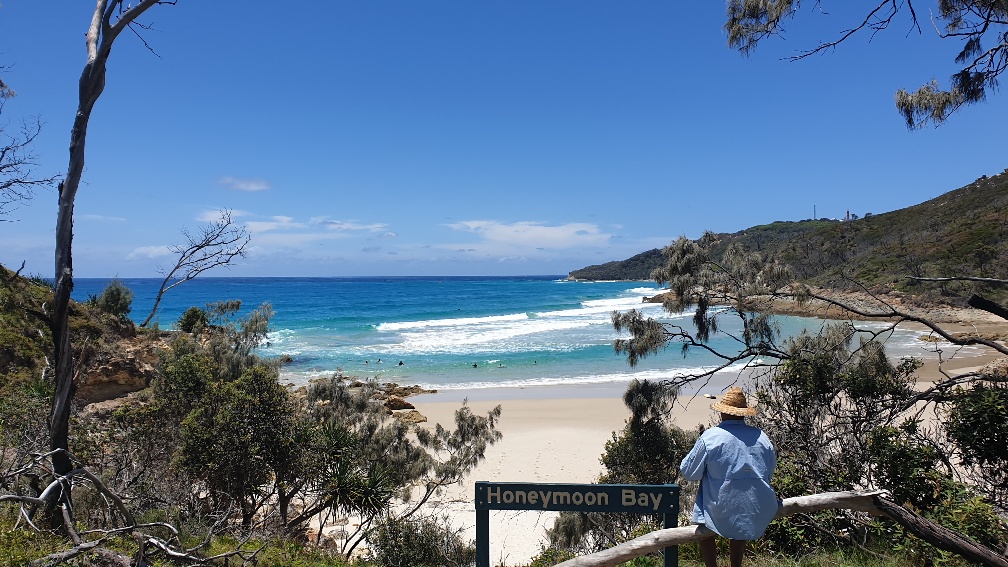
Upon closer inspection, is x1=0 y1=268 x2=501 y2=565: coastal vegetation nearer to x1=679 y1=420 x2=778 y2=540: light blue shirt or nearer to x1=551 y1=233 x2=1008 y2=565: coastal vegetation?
x1=551 y1=233 x2=1008 y2=565: coastal vegetation

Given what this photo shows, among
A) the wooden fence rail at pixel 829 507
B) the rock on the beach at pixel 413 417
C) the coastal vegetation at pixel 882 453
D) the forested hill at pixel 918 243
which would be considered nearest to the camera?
the wooden fence rail at pixel 829 507

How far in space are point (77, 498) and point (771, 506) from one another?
7760mm

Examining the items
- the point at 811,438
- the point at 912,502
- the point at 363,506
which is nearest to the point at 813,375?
the point at 811,438

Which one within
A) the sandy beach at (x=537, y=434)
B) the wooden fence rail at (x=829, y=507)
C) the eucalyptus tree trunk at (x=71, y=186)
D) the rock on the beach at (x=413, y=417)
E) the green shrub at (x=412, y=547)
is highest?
the eucalyptus tree trunk at (x=71, y=186)

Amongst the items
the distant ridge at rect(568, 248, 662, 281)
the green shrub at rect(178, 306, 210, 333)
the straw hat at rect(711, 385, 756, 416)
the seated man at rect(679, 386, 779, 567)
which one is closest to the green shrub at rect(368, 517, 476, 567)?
the seated man at rect(679, 386, 779, 567)

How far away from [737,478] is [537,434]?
44.5 feet

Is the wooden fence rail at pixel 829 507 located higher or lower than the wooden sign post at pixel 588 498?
lower

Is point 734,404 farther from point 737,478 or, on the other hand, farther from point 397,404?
point 397,404

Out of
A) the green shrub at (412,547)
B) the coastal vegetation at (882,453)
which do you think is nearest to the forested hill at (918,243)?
the coastal vegetation at (882,453)

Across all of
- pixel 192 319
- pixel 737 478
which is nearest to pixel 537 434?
pixel 737 478

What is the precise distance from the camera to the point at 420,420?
1750 cm

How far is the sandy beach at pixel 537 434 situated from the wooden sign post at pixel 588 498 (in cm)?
404

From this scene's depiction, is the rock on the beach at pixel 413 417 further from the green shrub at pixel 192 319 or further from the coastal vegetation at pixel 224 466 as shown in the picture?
the green shrub at pixel 192 319

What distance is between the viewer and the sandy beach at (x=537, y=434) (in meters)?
9.91
